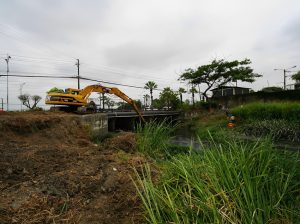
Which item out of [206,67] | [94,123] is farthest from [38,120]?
[206,67]

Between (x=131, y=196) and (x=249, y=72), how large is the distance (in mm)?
29103

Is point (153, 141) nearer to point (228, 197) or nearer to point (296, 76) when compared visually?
point (228, 197)

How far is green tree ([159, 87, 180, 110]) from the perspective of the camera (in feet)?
94.9

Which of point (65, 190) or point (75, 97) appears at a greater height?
point (75, 97)

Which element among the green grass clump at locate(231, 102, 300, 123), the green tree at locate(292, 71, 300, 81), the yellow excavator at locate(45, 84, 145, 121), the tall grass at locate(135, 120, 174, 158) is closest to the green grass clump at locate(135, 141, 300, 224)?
the tall grass at locate(135, 120, 174, 158)

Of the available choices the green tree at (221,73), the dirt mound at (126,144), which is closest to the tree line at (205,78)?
the green tree at (221,73)

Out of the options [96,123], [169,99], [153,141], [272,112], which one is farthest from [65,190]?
[169,99]

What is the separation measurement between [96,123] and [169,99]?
1715 centimetres

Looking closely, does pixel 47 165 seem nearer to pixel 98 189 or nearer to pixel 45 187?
pixel 45 187

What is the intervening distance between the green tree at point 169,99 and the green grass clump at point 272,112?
11957 mm

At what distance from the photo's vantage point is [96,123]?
13016 mm

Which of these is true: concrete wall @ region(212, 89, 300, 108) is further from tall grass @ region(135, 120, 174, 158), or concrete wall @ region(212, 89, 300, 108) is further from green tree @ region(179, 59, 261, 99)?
tall grass @ region(135, 120, 174, 158)

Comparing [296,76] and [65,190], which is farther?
[296,76]

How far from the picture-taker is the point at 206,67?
2728cm
